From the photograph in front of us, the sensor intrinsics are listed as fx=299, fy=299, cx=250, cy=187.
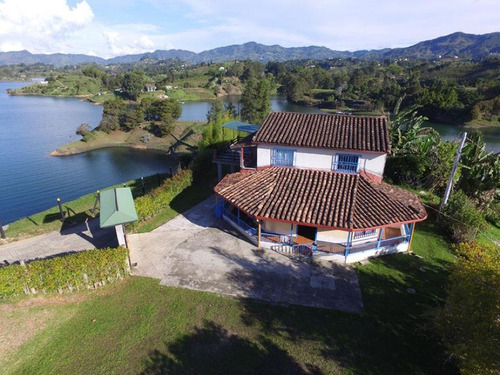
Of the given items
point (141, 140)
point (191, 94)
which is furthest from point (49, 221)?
point (191, 94)

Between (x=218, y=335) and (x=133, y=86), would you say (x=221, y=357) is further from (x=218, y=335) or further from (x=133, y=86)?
(x=133, y=86)

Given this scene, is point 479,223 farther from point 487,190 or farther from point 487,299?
point 487,299

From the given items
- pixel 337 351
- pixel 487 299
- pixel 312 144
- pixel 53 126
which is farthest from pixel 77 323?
pixel 53 126

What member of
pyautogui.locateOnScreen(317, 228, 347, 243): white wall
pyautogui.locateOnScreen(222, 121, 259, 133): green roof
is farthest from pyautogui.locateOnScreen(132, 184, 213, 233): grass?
pyautogui.locateOnScreen(317, 228, 347, 243): white wall

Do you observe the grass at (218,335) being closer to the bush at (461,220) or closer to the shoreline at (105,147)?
the bush at (461,220)

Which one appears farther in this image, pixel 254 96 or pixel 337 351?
pixel 254 96
